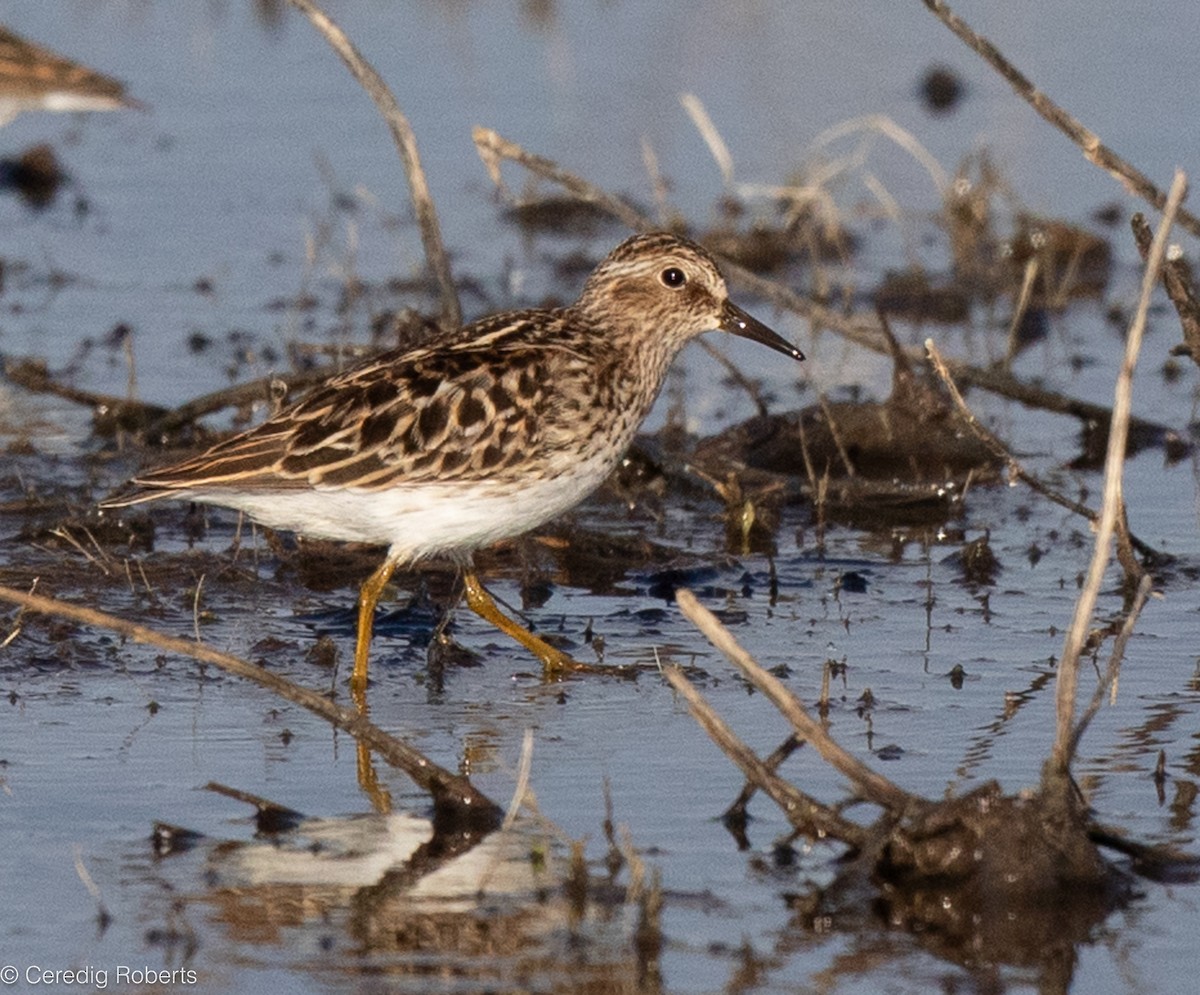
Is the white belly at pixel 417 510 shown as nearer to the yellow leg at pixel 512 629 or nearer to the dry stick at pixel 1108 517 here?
the yellow leg at pixel 512 629

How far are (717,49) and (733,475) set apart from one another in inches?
358

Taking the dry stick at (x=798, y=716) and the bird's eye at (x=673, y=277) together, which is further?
the bird's eye at (x=673, y=277)

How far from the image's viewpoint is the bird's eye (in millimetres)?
8312

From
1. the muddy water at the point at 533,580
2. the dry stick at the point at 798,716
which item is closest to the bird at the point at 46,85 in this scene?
the muddy water at the point at 533,580

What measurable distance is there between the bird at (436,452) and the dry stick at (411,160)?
5.68 ft

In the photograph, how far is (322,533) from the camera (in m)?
7.53

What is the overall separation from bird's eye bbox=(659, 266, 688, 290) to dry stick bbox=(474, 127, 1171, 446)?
75 centimetres

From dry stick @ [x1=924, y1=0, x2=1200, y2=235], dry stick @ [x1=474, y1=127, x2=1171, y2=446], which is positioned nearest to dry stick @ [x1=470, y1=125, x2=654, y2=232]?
dry stick @ [x1=474, y1=127, x2=1171, y2=446]

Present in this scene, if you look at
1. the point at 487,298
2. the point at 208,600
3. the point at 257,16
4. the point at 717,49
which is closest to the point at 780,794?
the point at 208,600

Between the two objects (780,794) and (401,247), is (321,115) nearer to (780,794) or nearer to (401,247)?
(401,247)

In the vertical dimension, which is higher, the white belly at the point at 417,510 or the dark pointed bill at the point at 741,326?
Result: the dark pointed bill at the point at 741,326

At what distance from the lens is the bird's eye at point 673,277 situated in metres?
8.31

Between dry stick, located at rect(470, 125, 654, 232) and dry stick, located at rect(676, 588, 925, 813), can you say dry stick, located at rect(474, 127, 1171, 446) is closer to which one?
dry stick, located at rect(470, 125, 654, 232)

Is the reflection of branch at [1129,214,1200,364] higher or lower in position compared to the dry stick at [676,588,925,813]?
higher
